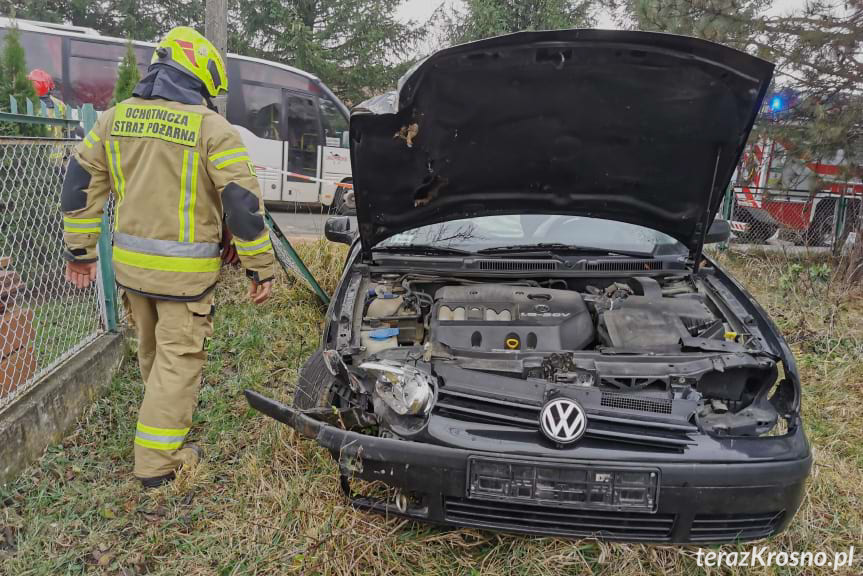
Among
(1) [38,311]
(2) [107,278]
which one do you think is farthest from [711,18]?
(1) [38,311]

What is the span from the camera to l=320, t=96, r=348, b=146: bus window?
11.6 m

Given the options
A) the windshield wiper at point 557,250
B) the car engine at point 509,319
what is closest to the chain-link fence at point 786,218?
the windshield wiper at point 557,250

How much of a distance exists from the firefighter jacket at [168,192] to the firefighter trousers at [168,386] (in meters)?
0.11

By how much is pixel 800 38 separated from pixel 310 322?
555cm

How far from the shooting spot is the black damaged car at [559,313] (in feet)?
6.74

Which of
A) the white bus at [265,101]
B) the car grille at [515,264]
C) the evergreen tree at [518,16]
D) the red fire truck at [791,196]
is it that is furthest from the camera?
the evergreen tree at [518,16]

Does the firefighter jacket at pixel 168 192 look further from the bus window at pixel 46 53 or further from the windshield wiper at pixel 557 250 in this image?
the bus window at pixel 46 53

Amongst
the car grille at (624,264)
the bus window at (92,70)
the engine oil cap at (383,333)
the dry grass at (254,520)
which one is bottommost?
the dry grass at (254,520)

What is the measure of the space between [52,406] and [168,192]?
4.19ft

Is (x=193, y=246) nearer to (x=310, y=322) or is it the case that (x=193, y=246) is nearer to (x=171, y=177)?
(x=171, y=177)

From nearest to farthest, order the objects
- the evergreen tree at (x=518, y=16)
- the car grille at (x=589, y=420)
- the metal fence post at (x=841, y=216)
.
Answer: the car grille at (x=589, y=420)
the metal fence post at (x=841, y=216)
the evergreen tree at (x=518, y=16)

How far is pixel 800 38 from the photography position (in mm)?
5957

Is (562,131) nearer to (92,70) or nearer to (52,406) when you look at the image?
(52,406)

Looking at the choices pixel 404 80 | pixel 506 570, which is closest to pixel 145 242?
pixel 404 80
